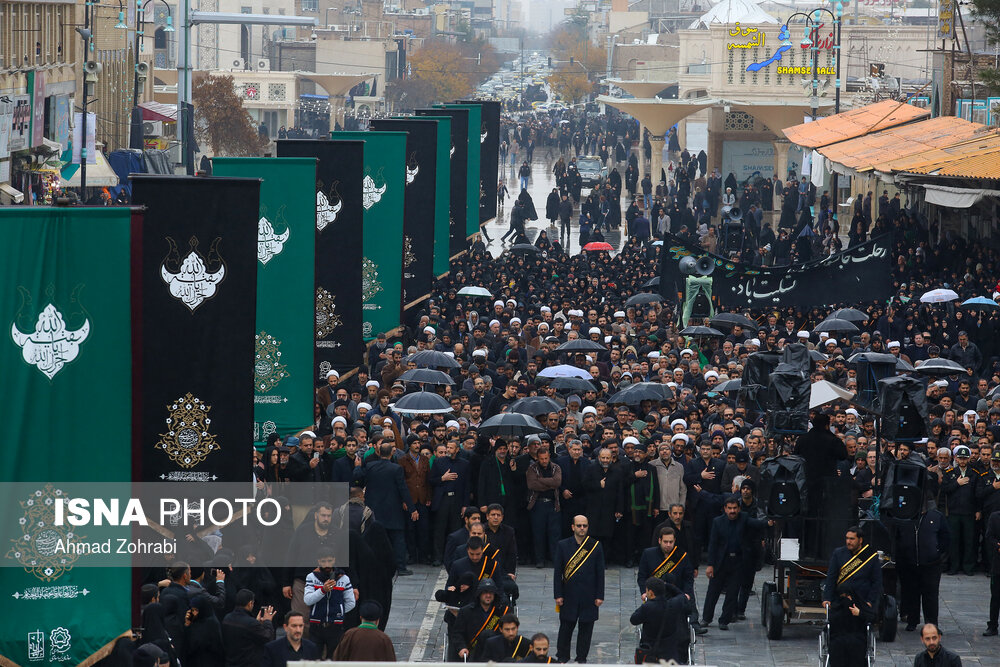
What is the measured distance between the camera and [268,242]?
15.7 m

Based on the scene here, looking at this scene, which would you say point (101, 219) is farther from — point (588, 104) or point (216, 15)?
point (588, 104)


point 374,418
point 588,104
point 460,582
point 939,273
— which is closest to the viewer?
point 460,582

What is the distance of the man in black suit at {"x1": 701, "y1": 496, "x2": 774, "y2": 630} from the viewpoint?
1330 cm

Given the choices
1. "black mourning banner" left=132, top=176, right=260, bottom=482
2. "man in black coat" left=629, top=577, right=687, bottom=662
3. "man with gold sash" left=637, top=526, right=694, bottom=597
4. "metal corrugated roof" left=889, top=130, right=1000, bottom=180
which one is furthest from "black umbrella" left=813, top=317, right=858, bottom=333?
"black mourning banner" left=132, top=176, right=260, bottom=482

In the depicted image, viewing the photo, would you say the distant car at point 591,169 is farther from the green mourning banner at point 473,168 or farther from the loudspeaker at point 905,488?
the loudspeaker at point 905,488

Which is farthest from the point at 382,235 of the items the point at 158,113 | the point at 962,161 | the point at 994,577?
the point at 158,113

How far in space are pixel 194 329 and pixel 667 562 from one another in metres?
3.71

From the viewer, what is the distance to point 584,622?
39.7 feet

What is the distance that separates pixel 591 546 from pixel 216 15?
3180cm

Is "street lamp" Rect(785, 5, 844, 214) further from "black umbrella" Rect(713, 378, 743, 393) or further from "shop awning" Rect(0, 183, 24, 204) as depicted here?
"black umbrella" Rect(713, 378, 743, 393)

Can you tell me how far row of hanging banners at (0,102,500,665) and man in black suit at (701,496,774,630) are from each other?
3.79 metres

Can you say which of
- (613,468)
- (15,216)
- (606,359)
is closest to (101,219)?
(15,216)

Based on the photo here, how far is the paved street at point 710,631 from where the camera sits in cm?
1262

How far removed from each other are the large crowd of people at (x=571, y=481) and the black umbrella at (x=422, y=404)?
6.2 inches
